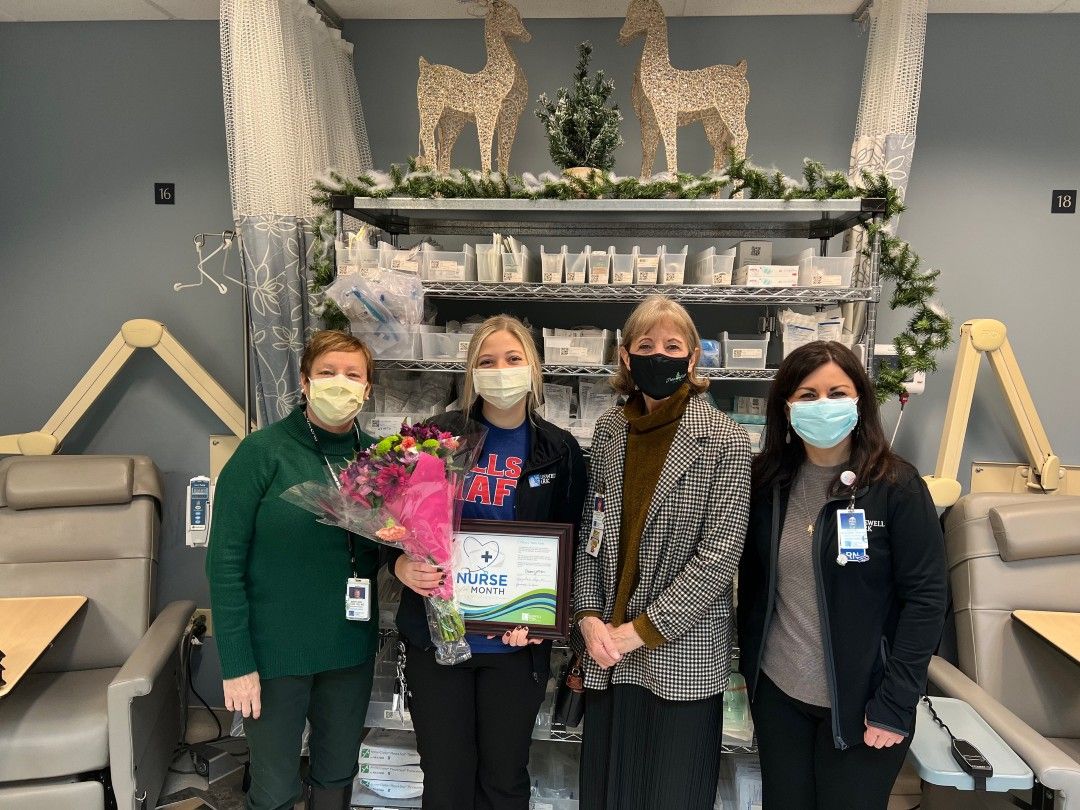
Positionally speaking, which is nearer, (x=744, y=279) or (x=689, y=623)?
(x=689, y=623)

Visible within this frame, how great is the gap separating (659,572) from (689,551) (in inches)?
3.5

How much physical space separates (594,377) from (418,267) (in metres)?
0.74

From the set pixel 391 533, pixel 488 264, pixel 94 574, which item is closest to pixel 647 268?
pixel 488 264

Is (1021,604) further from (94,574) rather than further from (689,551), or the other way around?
(94,574)

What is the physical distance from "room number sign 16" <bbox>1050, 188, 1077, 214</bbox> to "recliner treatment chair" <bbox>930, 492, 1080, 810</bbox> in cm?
124

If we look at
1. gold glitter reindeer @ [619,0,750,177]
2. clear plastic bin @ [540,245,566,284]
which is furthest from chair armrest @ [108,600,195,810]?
gold glitter reindeer @ [619,0,750,177]

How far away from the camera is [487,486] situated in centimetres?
180

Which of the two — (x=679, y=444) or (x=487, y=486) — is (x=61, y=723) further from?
(x=679, y=444)

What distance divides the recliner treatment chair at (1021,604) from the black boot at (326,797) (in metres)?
1.88

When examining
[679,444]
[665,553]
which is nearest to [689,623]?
[665,553]

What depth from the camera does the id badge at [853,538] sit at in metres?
1.52

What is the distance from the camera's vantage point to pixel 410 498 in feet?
5.34

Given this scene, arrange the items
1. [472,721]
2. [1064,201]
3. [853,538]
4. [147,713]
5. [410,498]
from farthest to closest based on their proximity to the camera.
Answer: [1064,201], [147,713], [472,721], [410,498], [853,538]

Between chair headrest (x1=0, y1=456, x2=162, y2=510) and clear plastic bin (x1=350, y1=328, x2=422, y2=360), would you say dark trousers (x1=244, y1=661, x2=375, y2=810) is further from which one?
chair headrest (x1=0, y1=456, x2=162, y2=510)
